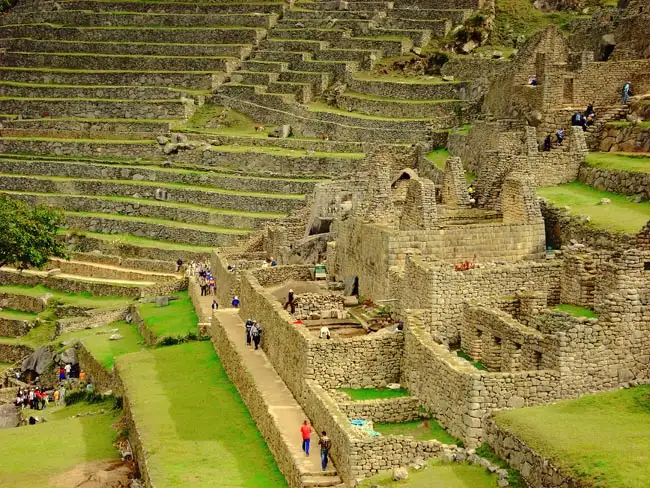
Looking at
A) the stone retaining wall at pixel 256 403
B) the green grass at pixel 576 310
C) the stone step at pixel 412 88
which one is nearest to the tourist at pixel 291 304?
the stone retaining wall at pixel 256 403

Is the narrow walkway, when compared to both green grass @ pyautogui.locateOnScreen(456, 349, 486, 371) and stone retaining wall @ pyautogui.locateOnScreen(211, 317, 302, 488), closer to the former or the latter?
stone retaining wall @ pyautogui.locateOnScreen(211, 317, 302, 488)

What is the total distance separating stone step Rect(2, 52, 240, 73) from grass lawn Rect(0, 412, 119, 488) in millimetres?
33818

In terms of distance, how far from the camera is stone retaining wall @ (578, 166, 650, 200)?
2619cm

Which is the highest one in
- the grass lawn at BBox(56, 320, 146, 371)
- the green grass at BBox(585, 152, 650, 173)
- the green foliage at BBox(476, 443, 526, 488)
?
the green grass at BBox(585, 152, 650, 173)

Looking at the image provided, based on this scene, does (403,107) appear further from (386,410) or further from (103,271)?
(386,410)

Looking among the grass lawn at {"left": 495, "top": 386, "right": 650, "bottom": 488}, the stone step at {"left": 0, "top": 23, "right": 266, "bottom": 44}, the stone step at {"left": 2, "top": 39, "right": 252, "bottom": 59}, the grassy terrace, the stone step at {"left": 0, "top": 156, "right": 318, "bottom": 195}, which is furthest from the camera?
the stone step at {"left": 0, "top": 23, "right": 266, "bottom": 44}

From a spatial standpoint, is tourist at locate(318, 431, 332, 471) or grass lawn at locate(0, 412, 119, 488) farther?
grass lawn at locate(0, 412, 119, 488)

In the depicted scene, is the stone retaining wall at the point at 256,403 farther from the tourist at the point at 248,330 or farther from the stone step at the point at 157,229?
the stone step at the point at 157,229

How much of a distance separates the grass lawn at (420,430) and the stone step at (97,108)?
40165mm

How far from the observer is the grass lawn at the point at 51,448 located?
2604cm

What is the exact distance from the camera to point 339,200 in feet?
121

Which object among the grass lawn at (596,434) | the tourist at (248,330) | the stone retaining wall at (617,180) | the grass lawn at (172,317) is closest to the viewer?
the grass lawn at (596,434)

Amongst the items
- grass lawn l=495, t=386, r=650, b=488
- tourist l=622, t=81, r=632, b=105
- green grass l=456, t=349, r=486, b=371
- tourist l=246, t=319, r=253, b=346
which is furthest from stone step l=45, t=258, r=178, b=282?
grass lawn l=495, t=386, r=650, b=488

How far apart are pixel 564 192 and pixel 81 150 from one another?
34.3m
